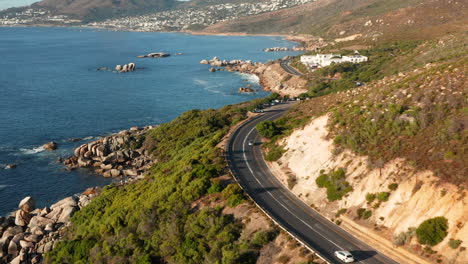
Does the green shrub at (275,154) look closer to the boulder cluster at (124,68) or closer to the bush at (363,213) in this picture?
the bush at (363,213)

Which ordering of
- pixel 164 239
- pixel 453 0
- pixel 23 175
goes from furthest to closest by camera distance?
pixel 453 0 < pixel 23 175 < pixel 164 239

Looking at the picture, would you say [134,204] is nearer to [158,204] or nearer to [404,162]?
[158,204]

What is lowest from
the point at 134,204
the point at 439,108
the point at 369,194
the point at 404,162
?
the point at 134,204

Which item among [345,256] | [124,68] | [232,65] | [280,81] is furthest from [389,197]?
[124,68]

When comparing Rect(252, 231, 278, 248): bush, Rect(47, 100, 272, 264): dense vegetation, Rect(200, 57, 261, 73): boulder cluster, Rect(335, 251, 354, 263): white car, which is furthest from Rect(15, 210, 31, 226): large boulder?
Rect(200, 57, 261, 73): boulder cluster

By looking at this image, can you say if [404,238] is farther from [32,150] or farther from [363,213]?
[32,150]

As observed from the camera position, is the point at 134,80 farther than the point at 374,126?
Yes

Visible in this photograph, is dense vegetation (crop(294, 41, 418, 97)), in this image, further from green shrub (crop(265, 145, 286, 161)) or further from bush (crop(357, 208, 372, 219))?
bush (crop(357, 208, 372, 219))

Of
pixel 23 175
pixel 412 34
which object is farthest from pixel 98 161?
pixel 412 34
